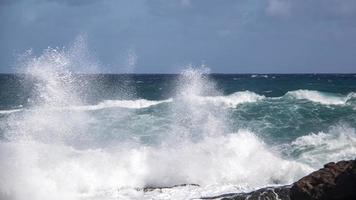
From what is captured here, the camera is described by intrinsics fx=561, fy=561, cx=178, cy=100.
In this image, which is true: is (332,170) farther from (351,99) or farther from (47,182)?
(351,99)

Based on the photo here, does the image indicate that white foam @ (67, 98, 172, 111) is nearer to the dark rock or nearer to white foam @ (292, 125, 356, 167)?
white foam @ (292, 125, 356, 167)

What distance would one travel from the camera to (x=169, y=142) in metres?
19.2

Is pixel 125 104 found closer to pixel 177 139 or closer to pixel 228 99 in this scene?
pixel 228 99

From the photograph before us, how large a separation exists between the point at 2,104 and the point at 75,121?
54.4 ft

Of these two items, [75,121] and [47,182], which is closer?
[47,182]

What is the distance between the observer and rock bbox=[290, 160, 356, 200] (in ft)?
25.8

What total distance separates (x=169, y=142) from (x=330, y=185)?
1148 cm

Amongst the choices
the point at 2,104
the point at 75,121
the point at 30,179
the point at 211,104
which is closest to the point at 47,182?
the point at 30,179

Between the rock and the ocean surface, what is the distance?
440 cm

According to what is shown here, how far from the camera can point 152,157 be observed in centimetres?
1617

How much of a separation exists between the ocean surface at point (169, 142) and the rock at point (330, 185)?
4396 mm

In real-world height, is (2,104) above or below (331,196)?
above

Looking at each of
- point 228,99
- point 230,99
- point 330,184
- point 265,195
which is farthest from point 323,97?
point 330,184

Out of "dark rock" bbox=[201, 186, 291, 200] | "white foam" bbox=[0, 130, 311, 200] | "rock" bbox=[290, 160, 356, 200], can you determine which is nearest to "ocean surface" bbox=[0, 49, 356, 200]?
"white foam" bbox=[0, 130, 311, 200]
